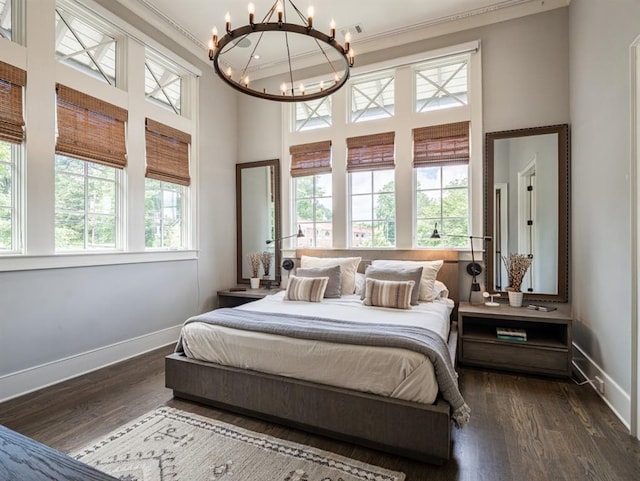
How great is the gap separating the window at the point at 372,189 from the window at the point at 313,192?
1.04 ft

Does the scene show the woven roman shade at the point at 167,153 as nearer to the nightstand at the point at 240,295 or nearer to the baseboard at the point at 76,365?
the nightstand at the point at 240,295

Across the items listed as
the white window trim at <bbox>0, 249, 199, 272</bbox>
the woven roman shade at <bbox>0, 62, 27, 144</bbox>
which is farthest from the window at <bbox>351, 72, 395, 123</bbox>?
the woven roman shade at <bbox>0, 62, 27, 144</bbox>

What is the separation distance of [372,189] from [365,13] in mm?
1914

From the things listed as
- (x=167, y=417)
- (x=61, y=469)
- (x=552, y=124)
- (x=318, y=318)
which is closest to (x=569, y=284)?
(x=552, y=124)

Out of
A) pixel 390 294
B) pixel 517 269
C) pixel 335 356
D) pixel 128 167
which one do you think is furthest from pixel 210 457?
pixel 517 269

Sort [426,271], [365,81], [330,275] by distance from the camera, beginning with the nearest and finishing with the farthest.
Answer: [426,271] → [330,275] → [365,81]

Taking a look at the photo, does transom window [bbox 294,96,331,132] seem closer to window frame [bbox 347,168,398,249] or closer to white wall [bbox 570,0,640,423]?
window frame [bbox 347,168,398,249]

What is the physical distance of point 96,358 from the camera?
125 inches

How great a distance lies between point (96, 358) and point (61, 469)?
9.95 feet

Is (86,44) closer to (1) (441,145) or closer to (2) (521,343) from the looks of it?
(1) (441,145)

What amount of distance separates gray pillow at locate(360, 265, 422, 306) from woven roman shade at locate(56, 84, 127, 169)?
2.76m

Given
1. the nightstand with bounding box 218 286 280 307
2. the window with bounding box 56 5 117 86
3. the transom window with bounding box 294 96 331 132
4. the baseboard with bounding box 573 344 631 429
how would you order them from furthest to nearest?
1. the transom window with bounding box 294 96 331 132
2. the nightstand with bounding box 218 286 280 307
3. the window with bounding box 56 5 117 86
4. the baseboard with bounding box 573 344 631 429

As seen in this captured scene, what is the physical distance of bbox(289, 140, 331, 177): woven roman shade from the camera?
4.48 meters

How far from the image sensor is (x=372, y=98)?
433 cm
